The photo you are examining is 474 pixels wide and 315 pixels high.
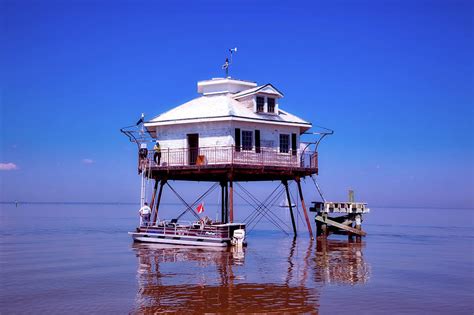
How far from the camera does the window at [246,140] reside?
39062mm

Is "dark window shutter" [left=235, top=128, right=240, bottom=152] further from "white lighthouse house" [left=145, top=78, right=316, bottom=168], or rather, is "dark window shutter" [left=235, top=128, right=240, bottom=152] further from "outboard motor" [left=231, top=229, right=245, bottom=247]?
"outboard motor" [left=231, top=229, right=245, bottom=247]

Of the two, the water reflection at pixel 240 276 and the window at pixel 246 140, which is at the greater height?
the window at pixel 246 140

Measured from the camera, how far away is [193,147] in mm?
40281

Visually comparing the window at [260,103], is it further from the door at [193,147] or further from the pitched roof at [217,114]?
the door at [193,147]

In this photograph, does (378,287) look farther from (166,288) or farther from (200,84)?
(200,84)

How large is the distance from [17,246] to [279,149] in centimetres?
1871

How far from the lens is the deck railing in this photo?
3806 cm

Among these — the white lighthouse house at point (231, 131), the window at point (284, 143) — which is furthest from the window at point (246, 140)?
the window at point (284, 143)

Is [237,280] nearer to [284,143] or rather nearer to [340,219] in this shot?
[284,143]

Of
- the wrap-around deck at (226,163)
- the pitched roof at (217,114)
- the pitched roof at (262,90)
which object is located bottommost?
the wrap-around deck at (226,163)

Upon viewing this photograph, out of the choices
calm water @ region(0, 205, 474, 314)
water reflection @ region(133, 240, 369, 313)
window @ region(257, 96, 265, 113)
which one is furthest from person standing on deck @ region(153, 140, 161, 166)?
window @ region(257, 96, 265, 113)

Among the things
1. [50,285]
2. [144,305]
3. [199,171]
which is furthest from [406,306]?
[199,171]

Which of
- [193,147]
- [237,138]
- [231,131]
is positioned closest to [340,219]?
[237,138]

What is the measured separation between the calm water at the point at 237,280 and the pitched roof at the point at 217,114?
818cm
